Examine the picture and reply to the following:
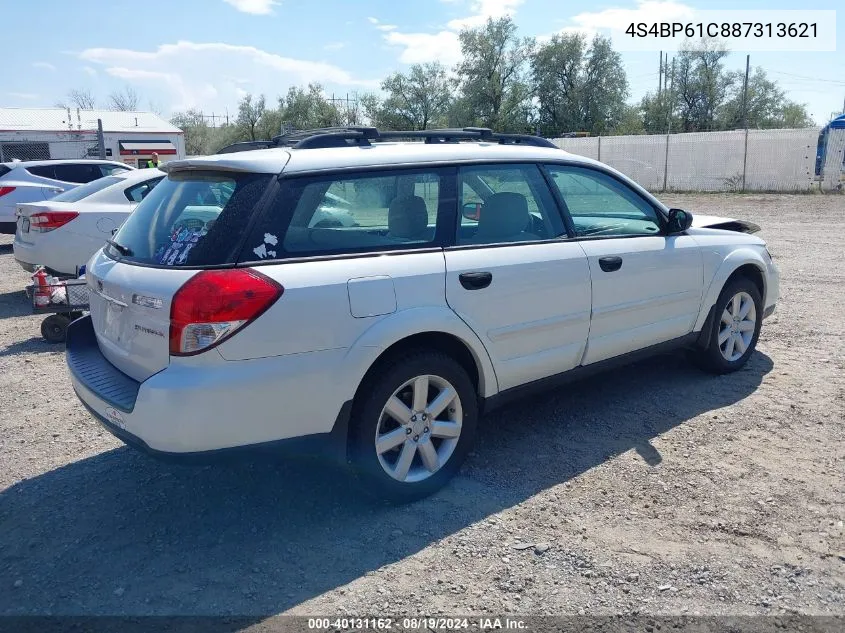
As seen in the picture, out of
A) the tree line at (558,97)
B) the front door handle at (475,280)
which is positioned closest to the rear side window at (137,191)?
the front door handle at (475,280)

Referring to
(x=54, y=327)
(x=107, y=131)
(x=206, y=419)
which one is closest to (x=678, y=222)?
(x=206, y=419)

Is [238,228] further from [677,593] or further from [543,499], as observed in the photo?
[677,593]

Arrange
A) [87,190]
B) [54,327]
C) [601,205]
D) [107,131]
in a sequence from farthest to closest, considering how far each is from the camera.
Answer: [107,131], [87,190], [54,327], [601,205]

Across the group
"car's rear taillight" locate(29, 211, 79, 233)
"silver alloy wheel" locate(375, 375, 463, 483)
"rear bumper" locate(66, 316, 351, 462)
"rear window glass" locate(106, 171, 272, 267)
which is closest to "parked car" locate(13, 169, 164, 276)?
"car's rear taillight" locate(29, 211, 79, 233)

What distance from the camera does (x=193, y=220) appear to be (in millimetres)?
3275

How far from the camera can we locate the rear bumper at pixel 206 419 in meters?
2.88

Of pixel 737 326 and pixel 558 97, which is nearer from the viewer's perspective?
pixel 737 326

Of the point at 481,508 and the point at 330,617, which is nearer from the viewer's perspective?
the point at 330,617

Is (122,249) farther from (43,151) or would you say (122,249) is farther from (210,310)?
(43,151)

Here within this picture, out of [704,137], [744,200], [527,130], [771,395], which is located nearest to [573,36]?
[527,130]

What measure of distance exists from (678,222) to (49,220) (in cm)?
687

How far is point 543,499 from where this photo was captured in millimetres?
3594

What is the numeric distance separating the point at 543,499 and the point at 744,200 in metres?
23.6

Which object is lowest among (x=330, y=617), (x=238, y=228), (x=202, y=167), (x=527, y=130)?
(x=330, y=617)
